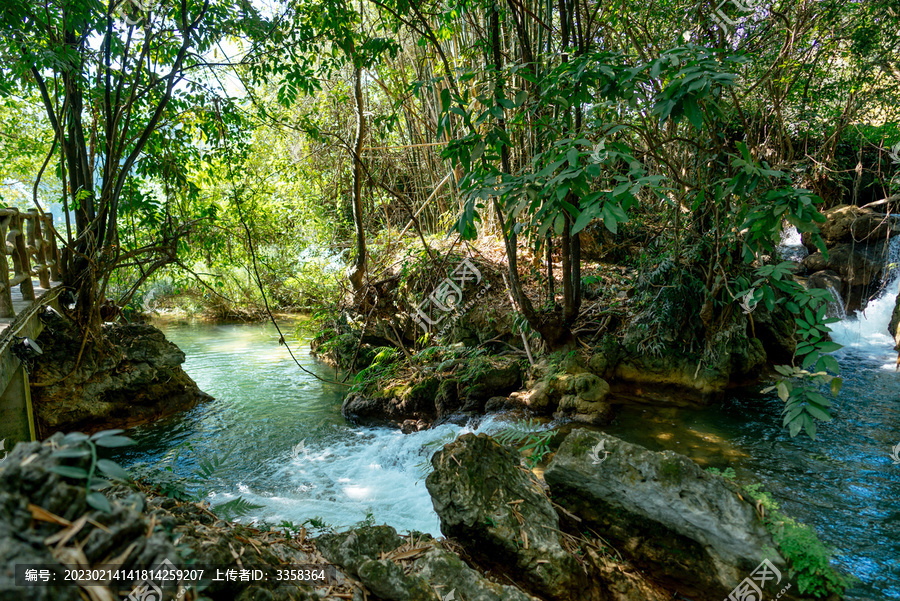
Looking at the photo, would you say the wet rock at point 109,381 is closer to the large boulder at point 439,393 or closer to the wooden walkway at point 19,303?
the wooden walkway at point 19,303

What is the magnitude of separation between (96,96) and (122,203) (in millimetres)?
1210

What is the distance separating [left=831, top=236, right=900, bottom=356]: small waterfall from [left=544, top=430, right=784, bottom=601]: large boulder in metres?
7.08

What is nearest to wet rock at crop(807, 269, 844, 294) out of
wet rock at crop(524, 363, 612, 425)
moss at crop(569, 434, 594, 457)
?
wet rock at crop(524, 363, 612, 425)

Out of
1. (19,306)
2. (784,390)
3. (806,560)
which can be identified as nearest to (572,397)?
(806,560)

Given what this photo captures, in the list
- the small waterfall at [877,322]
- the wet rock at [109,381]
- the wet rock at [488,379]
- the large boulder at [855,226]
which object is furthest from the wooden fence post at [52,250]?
the large boulder at [855,226]

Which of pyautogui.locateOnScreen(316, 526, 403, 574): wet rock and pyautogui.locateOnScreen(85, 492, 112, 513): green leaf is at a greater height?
pyautogui.locateOnScreen(85, 492, 112, 513): green leaf

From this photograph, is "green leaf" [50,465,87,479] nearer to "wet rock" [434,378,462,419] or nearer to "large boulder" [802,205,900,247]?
"wet rock" [434,378,462,419]

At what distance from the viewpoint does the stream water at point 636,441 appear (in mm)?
3213

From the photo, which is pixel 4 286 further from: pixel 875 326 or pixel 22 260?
pixel 875 326

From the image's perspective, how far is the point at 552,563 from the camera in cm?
207

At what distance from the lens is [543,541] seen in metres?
2.18

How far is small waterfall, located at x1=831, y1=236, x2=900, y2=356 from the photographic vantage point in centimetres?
759

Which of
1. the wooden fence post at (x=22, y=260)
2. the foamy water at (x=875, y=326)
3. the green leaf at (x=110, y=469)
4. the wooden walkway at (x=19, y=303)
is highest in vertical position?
the wooden fence post at (x=22, y=260)

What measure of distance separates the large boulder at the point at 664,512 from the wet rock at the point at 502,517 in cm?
29
